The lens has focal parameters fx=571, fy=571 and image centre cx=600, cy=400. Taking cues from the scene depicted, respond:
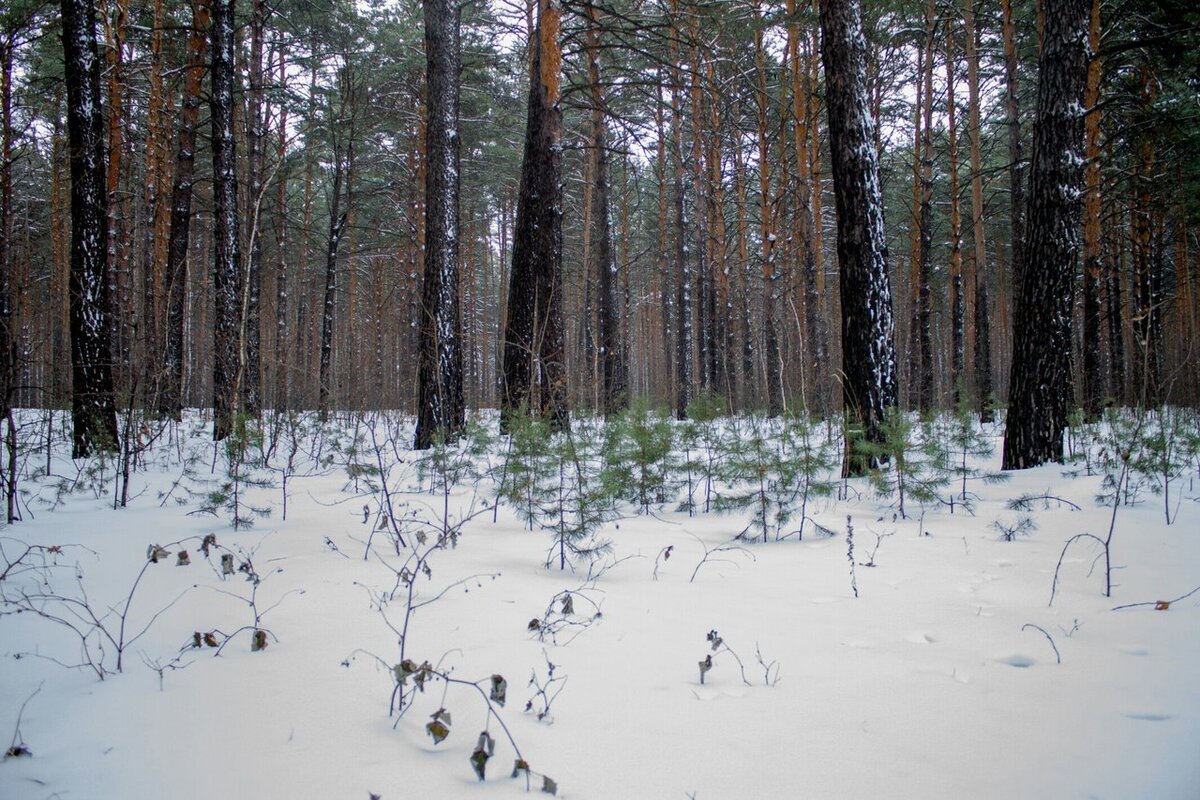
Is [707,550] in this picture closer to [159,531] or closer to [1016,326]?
[159,531]

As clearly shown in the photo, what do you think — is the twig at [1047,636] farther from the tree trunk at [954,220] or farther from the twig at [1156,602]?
the tree trunk at [954,220]

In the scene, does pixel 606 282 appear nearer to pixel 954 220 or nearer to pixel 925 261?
pixel 925 261

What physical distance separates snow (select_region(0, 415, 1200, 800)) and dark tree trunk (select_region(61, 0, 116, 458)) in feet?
10.6

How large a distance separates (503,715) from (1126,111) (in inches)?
682

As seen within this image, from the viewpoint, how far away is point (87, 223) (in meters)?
5.93

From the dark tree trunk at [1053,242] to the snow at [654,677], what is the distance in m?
1.92

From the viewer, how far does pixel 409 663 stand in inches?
57.8

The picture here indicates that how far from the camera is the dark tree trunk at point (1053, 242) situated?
16.0ft

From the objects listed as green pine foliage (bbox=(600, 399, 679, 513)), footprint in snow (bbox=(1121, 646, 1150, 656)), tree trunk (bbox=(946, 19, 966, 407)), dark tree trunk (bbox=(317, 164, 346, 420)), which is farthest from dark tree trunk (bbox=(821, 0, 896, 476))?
dark tree trunk (bbox=(317, 164, 346, 420))

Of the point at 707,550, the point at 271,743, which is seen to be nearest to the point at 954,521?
the point at 707,550

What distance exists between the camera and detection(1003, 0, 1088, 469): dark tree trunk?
193 inches

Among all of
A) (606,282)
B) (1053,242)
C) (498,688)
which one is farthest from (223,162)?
(1053,242)

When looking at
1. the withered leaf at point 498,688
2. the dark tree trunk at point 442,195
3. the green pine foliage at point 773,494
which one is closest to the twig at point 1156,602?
the green pine foliage at point 773,494

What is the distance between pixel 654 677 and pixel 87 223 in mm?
7396
